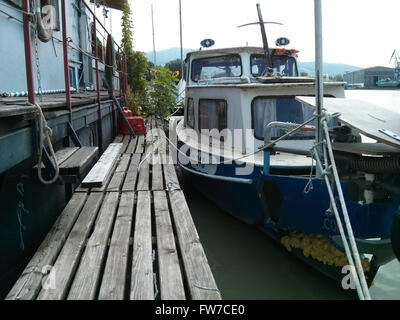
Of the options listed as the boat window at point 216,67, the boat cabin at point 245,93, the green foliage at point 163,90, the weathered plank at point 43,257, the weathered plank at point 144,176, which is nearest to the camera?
the weathered plank at point 43,257

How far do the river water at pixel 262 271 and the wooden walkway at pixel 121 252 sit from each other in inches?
65.1

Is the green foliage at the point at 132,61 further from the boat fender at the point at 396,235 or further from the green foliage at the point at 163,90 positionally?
the boat fender at the point at 396,235

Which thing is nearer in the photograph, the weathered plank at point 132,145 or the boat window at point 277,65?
the weathered plank at point 132,145

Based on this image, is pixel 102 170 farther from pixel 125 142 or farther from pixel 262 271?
pixel 125 142

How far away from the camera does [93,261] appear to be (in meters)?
2.42

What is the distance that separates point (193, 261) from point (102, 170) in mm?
2552

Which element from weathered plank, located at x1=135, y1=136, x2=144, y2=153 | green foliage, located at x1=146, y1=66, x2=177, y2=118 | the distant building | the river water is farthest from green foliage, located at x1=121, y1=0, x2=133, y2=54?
the distant building

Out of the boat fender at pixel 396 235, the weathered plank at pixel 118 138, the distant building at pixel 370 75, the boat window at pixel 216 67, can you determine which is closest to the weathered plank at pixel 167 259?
the boat fender at pixel 396 235

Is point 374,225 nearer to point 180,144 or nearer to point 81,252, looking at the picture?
point 81,252

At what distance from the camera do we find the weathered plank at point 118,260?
210cm

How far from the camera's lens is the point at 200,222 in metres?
6.57

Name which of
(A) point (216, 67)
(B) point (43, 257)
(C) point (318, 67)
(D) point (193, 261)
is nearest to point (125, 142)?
(A) point (216, 67)

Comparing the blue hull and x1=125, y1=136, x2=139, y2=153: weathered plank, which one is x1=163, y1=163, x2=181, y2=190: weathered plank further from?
x1=125, y1=136, x2=139, y2=153: weathered plank
